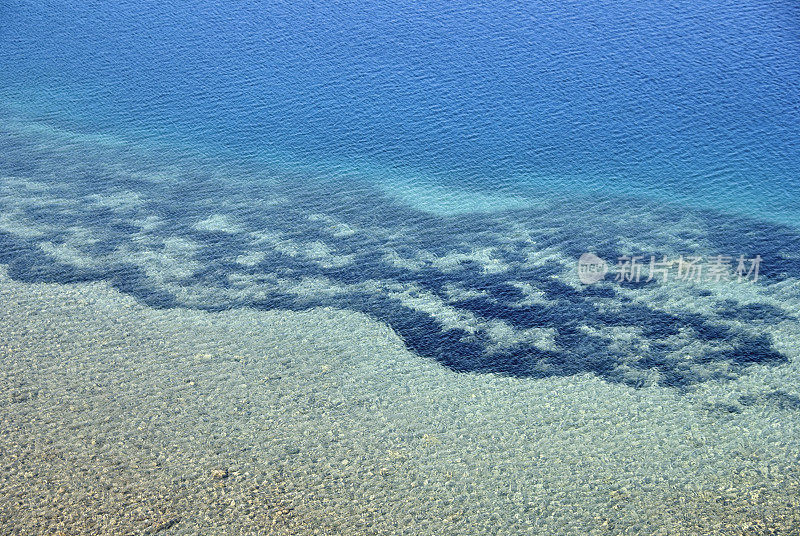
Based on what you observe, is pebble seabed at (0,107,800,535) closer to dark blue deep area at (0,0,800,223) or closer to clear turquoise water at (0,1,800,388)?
clear turquoise water at (0,1,800,388)

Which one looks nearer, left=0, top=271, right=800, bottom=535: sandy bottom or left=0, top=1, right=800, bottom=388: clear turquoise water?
left=0, top=271, right=800, bottom=535: sandy bottom

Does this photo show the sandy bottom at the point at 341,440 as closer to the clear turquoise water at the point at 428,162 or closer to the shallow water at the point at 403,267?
the shallow water at the point at 403,267

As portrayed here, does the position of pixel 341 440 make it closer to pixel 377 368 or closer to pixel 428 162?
pixel 377 368

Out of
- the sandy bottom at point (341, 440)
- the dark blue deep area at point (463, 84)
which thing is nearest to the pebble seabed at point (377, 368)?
the sandy bottom at point (341, 440)

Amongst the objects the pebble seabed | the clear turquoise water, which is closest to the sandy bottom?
the pebble seabed

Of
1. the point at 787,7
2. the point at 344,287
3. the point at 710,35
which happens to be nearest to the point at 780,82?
the point at 710,35

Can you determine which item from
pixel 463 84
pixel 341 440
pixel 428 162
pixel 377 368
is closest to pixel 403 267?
pixel 377 368

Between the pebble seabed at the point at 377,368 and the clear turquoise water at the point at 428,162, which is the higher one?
the clear turquoise water at the point at 428,162

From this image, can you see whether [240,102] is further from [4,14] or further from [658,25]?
[658,25]
